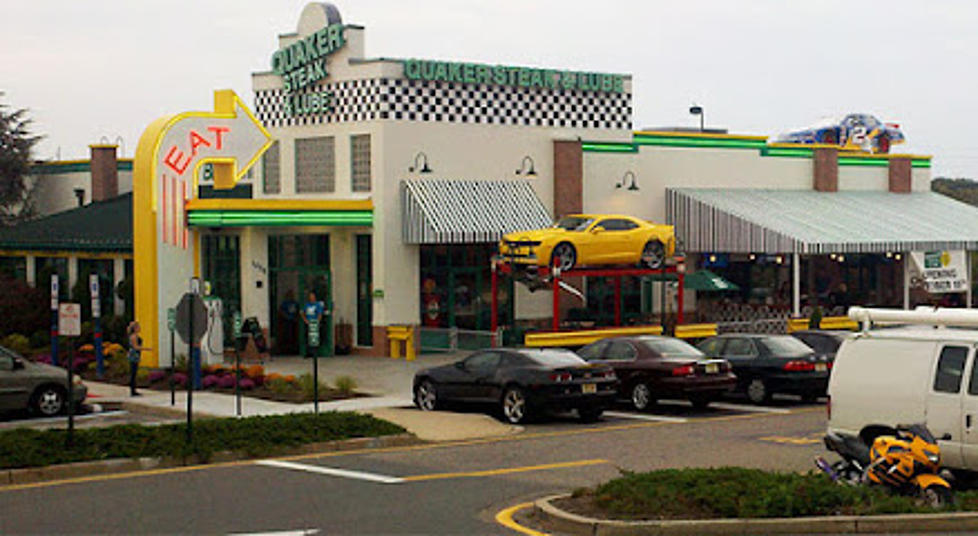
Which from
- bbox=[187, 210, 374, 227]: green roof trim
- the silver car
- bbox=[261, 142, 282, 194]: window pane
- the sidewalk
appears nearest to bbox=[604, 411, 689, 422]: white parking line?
the sidewalk

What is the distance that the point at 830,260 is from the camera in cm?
4634

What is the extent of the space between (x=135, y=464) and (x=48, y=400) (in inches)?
317

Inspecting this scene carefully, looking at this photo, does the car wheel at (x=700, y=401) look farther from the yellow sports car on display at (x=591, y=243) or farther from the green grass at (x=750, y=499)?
the green grass at (x=750, y=499)

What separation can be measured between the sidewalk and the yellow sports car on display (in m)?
3.19

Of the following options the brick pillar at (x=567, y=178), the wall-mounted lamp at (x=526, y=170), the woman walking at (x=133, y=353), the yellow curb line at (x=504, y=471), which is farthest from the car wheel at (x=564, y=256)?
the yellow curb line at (x=504, y=471)

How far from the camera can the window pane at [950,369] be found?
51.5ft

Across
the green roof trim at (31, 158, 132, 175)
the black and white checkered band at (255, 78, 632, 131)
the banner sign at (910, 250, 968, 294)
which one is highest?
the black and white checkered band at (255, 78, 632, 131)

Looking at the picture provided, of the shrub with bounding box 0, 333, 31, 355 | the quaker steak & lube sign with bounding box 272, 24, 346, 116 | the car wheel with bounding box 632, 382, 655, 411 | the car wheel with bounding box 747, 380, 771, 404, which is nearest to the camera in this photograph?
the car wheel with bounding box 632, 382, 655, 411

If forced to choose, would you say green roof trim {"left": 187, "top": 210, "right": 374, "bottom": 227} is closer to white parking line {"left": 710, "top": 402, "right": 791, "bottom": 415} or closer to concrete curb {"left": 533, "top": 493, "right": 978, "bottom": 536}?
white parking line {"left": 710, "top": 402, "right": 791, "bottom": 415}

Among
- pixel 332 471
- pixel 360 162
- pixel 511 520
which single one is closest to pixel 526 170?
pixel 360 162

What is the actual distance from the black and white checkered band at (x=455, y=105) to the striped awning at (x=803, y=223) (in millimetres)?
3471

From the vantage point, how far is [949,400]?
15.7 metres

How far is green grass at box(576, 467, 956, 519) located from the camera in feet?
45.1

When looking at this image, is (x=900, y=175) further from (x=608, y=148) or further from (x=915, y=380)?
(x=915, y=380)
